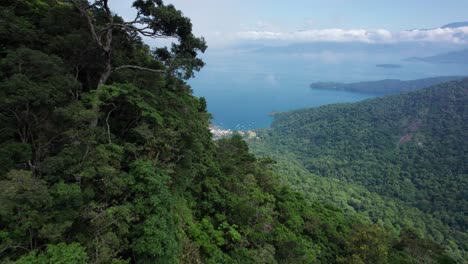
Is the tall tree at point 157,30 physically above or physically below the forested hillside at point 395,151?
above

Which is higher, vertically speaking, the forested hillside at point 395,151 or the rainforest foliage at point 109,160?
the rainforest foliage at point 109,160

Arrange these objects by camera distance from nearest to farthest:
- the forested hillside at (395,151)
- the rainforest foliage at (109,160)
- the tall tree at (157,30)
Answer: the rainforest foliage at (109,160), the tall tree at (157,30), the forested hillside at (395,151)

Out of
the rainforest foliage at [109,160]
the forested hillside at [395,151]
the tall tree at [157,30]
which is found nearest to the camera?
the rainforest foliage at [109,160]

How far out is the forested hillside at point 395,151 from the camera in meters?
49.1

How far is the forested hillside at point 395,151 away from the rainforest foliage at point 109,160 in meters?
38.7

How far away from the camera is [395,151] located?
80500 mm

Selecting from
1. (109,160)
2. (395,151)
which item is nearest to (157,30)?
(109,160)

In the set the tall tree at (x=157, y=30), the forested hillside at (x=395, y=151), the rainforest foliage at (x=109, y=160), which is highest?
the tall tree at (x=157, y=30)

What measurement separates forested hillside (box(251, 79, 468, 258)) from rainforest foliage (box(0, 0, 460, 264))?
3871 centimetres

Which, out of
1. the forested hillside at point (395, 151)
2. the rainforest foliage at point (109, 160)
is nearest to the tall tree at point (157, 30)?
the rainforest foliage at point (109, 160)

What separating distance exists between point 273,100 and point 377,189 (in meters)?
105

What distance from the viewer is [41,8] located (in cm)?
908

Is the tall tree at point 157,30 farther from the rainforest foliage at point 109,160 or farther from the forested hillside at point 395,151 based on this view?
the forested hillside at point 395,151

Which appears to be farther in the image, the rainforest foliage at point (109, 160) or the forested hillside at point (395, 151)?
the forested hillside at point (395, 151)
